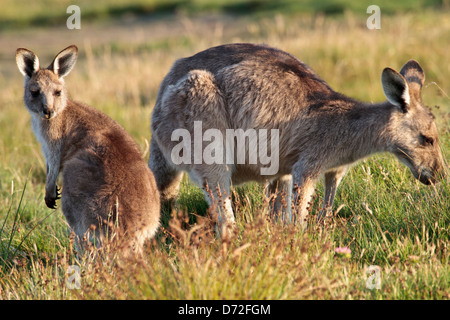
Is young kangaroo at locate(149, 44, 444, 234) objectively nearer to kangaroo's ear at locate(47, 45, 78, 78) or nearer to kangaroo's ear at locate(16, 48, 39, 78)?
kangaroo's ear at locate(47, 45, 78, 78)

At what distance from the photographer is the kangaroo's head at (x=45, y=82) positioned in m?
5.07

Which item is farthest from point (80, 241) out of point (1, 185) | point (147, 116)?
point (147, 116)

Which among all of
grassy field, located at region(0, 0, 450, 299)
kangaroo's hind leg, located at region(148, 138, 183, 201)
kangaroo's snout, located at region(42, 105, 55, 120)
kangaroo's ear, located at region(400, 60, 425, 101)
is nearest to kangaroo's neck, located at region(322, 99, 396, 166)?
kangaroo's ear, located at region(400, 60, 425, 101)

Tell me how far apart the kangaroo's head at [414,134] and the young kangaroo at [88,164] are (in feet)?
6.21

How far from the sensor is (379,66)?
38.8 ft

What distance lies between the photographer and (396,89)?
4.67 metres

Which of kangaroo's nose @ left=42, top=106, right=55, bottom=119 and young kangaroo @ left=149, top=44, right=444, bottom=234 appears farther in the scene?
kangaroo's nose @ left=42, top=106, right=55, bottom=119

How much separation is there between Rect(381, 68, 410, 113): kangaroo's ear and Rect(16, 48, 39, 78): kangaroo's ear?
280 cm

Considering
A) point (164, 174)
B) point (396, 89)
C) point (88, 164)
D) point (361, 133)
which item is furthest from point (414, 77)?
point (88, 164)

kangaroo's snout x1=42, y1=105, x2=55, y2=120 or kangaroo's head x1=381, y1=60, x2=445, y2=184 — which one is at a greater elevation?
kangaroo's snout x1=42, y1=105, x2=55, y2=120

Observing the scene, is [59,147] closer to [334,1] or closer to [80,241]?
[80,241]

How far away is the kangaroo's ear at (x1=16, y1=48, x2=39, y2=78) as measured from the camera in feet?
16.8
